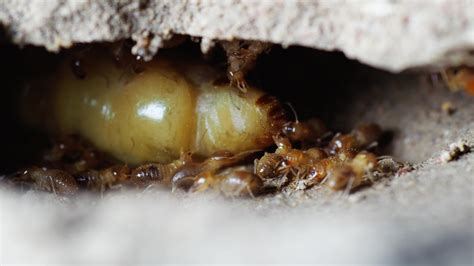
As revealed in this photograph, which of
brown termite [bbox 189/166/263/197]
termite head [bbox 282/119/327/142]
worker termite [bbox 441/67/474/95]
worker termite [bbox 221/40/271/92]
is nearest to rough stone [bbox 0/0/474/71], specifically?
worker termite [bbox 221/40/271/92]

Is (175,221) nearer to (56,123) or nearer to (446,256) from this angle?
(446,256)

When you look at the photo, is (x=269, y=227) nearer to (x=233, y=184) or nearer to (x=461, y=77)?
(x=233, y=184)

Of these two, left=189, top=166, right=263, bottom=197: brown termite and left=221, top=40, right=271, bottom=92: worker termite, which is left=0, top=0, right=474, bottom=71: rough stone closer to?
left=221, top=40, right=271, bottom=92: worker termite

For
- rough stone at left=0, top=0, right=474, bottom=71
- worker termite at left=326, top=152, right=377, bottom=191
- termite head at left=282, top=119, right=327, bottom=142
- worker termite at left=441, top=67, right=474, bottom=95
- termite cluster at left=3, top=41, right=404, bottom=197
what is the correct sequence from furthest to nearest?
termite head at left=282, top=119, right=327, bottom=142 → termite cluster at left=3, top=41, right=404, bottom=197 → worker termite at left=441, top=67, right=474, bottom=95 → worker termite at left=326, top=152, right=377, bottom=191 → rough stone at left=0, top=0, right=474, bottom=71

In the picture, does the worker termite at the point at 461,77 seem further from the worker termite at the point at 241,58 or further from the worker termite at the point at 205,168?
the worker termite at the point at 205,168

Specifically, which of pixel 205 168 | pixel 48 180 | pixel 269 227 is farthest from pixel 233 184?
pixel 48 180

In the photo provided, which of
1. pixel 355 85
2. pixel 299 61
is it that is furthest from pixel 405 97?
pixel 299 61
